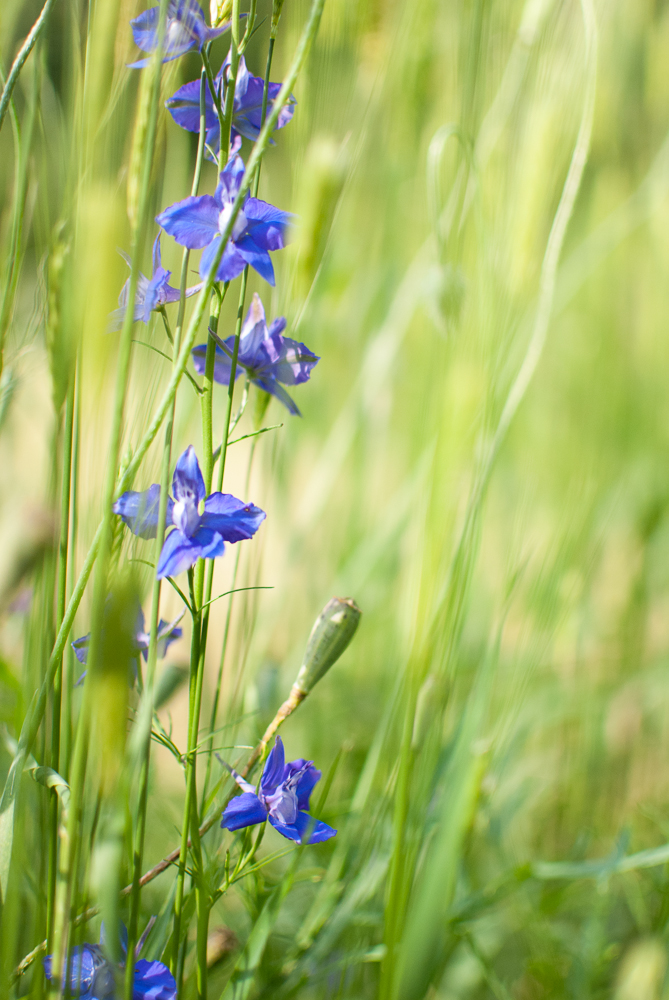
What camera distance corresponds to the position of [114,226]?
5.8 inches

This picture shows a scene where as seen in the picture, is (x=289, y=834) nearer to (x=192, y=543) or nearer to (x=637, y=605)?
(x=192, y=543)

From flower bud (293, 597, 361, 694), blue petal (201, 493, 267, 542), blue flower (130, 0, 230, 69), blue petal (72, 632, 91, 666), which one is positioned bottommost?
flower bud (293, 597, 361, 694)

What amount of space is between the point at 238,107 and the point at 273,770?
204 millimetres

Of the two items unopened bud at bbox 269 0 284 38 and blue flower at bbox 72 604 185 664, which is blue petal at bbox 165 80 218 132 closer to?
unopened bud at bbox 269 0 284 38

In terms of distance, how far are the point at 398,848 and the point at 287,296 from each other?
22cm

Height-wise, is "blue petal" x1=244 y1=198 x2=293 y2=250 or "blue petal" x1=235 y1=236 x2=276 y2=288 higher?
"blue petal" x1=244 y1=198 x2=293 y2=250

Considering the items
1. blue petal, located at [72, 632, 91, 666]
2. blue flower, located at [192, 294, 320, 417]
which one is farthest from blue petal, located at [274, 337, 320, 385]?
blue petal, located at [72, 632, 91, 666]

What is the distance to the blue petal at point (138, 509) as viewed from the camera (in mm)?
167

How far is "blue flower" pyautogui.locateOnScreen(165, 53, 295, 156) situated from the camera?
0.64 feet

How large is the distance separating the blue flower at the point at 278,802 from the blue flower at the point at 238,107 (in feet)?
0.61

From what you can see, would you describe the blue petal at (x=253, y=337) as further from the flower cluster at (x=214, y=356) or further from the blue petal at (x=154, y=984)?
the blue petal at (x=154, y=984)

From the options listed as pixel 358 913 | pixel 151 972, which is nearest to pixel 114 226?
pixel 151 972

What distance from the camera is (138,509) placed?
0.55 feet

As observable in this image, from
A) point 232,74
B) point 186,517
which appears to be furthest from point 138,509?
point 232,74
